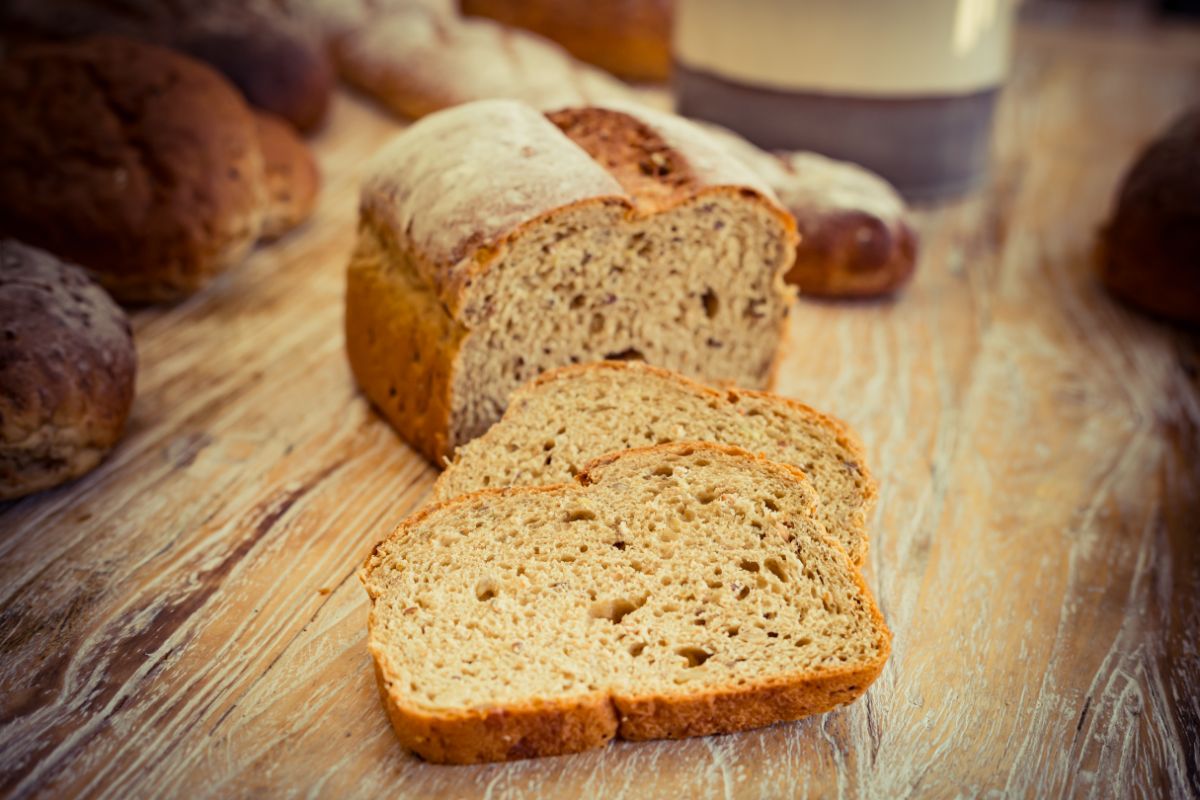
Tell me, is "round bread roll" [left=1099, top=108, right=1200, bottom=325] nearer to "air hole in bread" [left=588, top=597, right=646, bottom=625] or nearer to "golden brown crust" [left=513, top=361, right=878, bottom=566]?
"golden brown crust" [left=513, top=361, right=878, bottom=566]

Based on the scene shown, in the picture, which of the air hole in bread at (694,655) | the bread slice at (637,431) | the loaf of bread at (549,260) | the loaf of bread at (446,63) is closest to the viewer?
the air hole in bread at (694,655)

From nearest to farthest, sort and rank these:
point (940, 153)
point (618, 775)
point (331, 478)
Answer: point (618, 775) → point (331, 478) → point (940, 153)

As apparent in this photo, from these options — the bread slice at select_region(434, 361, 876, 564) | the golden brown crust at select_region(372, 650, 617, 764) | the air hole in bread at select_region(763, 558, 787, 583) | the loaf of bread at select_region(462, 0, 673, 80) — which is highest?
the loaf of bread at select_region(462, 0, 673, 80)

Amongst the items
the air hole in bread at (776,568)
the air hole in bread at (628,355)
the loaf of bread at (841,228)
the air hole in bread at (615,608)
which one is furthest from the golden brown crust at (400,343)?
the loaf of bread at (841,228)

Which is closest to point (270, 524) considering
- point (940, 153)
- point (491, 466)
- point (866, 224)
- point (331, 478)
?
point (331, 478)

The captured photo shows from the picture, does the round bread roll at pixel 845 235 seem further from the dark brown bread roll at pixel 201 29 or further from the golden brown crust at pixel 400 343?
the dark brown bread roll at pixel 201 29

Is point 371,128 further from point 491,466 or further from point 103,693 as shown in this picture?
point 103,693

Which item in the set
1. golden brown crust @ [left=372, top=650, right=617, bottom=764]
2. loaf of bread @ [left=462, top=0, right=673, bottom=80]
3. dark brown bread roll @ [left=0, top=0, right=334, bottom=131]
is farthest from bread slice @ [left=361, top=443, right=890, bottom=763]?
loaf of bread @ [left=462, top=0, right=673, bottom=80]
